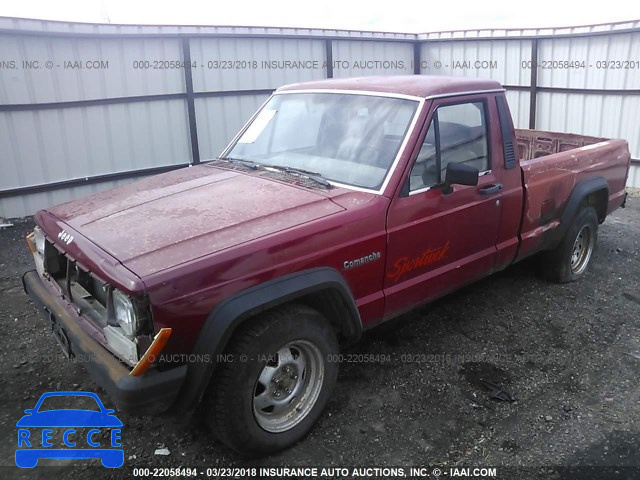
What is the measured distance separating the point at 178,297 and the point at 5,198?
6.63 metres

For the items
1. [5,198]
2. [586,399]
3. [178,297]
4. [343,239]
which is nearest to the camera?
[178,297]

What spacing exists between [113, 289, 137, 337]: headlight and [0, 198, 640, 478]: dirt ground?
3.07 feet

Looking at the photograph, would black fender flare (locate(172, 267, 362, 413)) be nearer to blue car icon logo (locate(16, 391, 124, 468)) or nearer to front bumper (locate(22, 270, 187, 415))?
front bumper (locate(22, 270, 187, 415))

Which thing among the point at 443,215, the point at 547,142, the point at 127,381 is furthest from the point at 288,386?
the point at 547,142

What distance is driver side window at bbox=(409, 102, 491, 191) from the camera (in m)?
3.59

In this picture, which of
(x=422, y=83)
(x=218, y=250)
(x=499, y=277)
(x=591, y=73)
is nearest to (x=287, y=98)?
(x=422, y=83)

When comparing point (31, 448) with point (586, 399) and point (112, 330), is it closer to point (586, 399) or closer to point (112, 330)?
point (112, 330)

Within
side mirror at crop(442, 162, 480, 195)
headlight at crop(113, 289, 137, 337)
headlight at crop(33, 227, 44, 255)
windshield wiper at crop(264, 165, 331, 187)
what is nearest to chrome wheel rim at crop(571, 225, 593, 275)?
side mirror at crop(442, 162, 480, 195)

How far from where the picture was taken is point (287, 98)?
4.36 meters

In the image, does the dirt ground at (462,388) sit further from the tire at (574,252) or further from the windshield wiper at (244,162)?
the windshield wiper at (244,162)

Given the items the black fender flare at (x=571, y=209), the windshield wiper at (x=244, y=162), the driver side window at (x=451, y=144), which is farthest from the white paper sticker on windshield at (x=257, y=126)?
the black fender flare at (x=571, y=209)

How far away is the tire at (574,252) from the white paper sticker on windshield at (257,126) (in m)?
2.92

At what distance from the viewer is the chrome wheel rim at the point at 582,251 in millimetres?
5398

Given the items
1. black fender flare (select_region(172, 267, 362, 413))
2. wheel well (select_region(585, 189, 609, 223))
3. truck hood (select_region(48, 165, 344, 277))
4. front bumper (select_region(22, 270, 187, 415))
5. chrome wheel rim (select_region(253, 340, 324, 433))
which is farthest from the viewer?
wheel well (select_region(585, 189, 609, 223))
